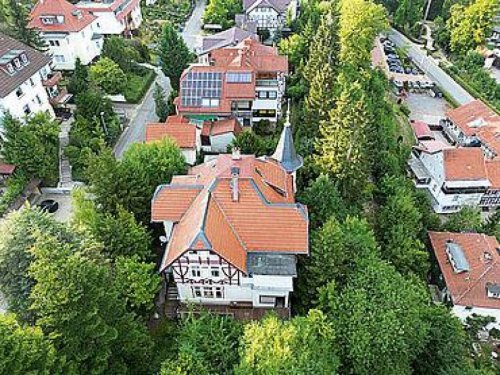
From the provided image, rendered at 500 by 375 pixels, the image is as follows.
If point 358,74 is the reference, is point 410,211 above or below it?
below

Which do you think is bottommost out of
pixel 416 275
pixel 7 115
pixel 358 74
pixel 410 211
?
pixel 416 275

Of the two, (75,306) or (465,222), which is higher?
(75,306)

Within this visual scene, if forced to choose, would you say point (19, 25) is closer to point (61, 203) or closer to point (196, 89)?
point (196, 89)

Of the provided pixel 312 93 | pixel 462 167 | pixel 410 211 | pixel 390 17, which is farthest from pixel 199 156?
pixel 390 17

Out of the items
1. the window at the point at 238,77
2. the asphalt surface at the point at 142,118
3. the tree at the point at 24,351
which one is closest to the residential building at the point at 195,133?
the window at the point at 238,77

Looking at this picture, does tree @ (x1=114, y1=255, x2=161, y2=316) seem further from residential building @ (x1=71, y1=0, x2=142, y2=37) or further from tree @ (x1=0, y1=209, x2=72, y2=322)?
residential building @ (x1=71, y1=0, x2=142, y2=37)

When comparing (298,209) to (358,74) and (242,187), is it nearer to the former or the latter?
(242,187)

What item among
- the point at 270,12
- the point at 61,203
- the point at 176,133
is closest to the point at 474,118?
the point at 270,12
